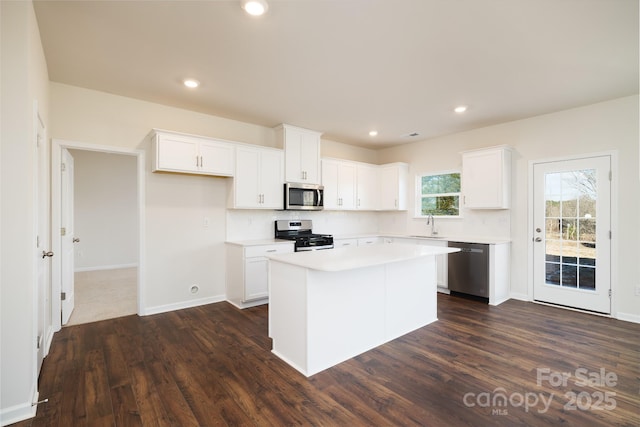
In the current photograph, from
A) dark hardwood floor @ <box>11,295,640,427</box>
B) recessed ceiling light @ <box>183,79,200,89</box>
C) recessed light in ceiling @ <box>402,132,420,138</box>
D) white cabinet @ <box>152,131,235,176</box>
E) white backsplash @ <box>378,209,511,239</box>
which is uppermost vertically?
recessed ceiling light @ <box>183,79,200,89</box>

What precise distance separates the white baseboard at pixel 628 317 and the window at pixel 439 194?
235cm

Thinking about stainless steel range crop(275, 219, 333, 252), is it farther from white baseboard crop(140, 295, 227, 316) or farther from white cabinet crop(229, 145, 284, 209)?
white baseboard crop(140, 295, 227, 316)

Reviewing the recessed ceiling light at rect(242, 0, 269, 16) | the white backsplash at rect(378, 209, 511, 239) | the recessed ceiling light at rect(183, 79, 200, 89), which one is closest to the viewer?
the recessed ceiling light at rect(242, 0, 269, 16)

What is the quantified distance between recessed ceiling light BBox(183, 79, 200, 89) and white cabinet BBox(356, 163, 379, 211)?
3.24m

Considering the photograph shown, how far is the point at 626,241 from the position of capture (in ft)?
12.0

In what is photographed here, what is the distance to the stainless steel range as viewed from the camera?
15.0 feet

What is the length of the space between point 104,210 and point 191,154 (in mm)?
4704

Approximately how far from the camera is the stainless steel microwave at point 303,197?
475cm

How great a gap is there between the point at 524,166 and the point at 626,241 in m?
1.47

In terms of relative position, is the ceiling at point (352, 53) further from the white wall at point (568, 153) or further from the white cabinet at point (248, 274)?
the white cabinet at point (248, 274)

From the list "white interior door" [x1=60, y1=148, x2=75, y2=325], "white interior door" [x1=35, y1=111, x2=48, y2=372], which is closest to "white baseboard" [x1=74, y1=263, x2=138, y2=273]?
"white interior door" [x1=60, y1=148, x2=75, y2=325]

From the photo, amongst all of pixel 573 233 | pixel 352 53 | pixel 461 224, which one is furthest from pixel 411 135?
pixel 352 53

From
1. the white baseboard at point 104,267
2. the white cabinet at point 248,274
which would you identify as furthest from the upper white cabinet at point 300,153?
the white baseboard at point 104,267

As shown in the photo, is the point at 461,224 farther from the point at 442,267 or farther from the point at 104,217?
the point at 104,217
